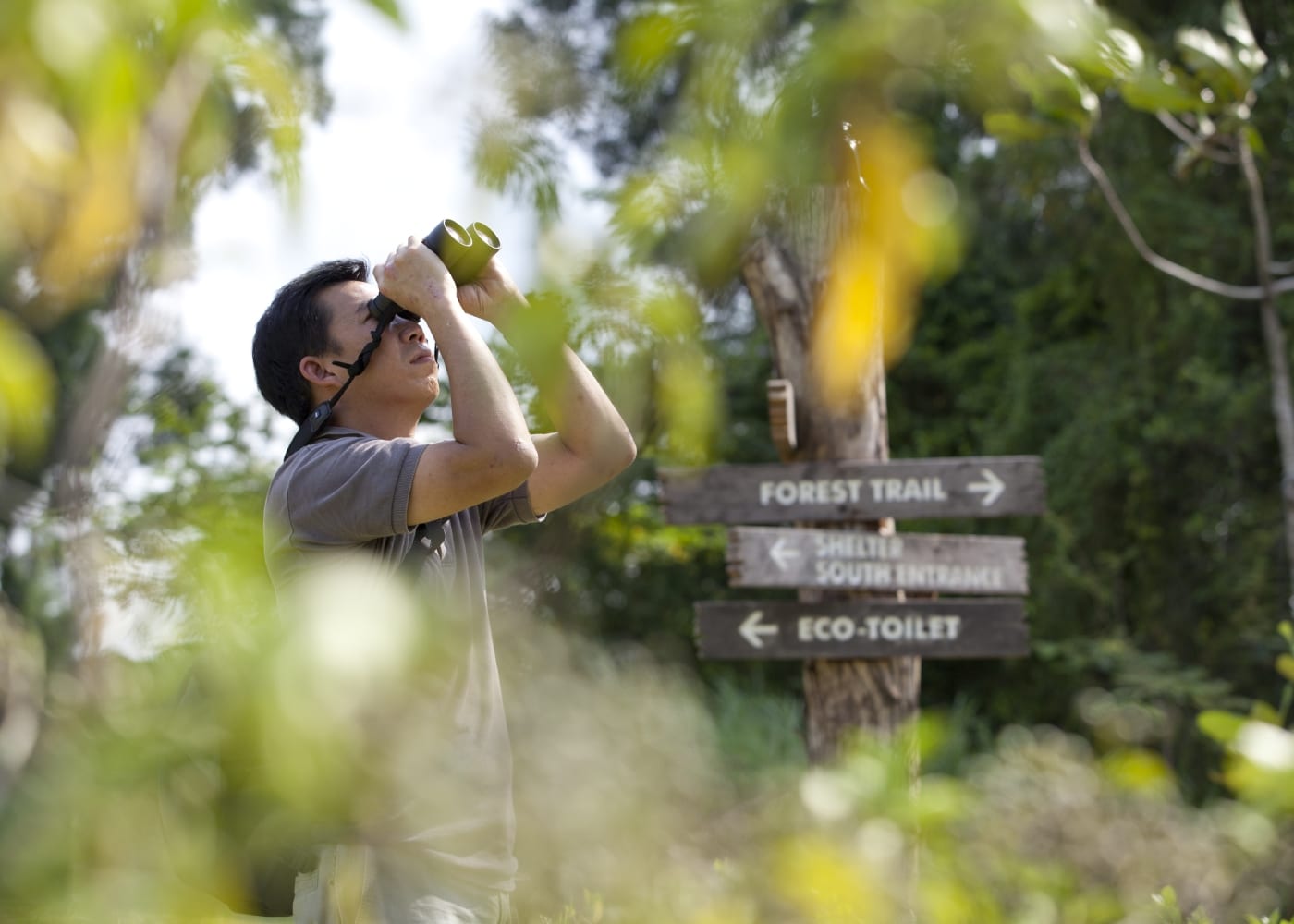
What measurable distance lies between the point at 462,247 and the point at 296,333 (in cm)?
35

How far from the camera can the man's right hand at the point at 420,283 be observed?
5.35 ft

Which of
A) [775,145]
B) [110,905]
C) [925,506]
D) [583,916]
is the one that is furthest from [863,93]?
[925,506]

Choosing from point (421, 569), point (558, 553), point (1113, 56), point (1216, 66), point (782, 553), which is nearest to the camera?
point (1113, 56)

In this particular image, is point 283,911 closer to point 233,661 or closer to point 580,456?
point 233,661

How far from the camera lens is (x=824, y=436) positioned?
13.9 ft

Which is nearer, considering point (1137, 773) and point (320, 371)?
point (1137, 773)

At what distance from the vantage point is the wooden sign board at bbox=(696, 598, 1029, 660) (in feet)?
13.4

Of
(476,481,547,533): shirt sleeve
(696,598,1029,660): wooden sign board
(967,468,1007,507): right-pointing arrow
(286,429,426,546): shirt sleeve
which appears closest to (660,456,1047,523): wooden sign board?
(967,468,1007,507): right-pointing arrow

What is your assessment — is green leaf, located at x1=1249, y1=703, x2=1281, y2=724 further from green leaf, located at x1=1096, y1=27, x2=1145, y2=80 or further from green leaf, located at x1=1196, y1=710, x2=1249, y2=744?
green leaf, located at x1=1096, y1=27, x2=1145, y2=80

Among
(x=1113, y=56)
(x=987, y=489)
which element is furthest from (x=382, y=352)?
(x=987, y=489)

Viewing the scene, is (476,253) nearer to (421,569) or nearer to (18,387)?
(421,569)

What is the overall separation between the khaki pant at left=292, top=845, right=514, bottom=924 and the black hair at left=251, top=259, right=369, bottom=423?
76 centimetres

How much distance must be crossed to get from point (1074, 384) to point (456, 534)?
9868mm

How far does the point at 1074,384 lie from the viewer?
1096 centimetres
